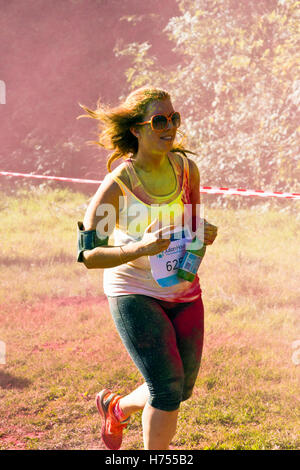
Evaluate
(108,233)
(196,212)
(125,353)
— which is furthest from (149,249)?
(125,353)

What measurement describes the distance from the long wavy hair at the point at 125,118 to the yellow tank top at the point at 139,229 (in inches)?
7.3

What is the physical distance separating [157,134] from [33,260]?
537 centimetres

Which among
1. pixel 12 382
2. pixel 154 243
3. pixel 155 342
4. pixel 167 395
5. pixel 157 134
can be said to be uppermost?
pixel 157 134

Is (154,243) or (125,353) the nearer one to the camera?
(154,243)

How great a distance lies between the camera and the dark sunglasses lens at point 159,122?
9.17 feet

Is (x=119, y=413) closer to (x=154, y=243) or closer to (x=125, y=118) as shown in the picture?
(x=154, y=243)

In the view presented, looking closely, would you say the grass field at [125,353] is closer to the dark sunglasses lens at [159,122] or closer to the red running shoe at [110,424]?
the red running shoe at [110,424]

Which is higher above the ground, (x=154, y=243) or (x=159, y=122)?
(x=159, y=122)

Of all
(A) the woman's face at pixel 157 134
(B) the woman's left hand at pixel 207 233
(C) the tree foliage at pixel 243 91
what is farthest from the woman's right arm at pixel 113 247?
(C) the tree foliage at pixel 243 91

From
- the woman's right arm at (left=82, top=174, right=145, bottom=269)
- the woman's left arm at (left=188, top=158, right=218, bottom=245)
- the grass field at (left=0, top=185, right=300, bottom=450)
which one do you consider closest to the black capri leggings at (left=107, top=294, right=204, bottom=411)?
the woman's right arm at (left=82, top=174, right=145, bottom=269)

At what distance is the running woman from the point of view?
8.72 ft

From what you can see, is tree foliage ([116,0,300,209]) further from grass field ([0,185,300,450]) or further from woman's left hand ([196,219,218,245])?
woman's left hand ([196,219,218,245])

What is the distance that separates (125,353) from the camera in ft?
16.5

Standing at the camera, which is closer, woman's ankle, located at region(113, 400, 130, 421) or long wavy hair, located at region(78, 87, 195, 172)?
long wavy hair, located at region(78, 87, 195, 172)
